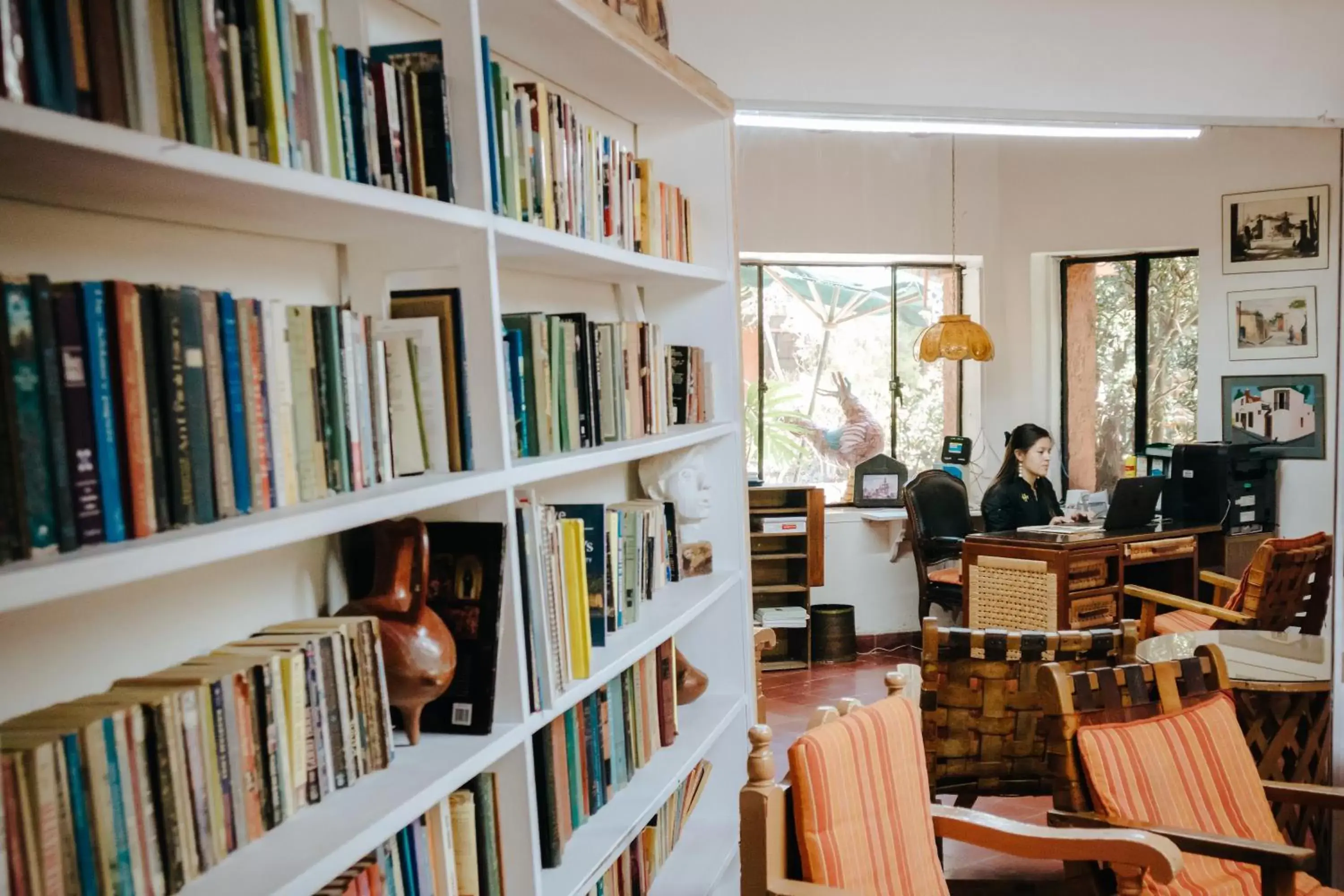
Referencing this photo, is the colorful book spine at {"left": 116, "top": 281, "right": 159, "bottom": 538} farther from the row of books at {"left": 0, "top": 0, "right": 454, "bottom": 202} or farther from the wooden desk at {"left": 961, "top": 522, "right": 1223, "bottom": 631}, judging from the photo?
the wooden desk at {"left": 961, "top": 522, "right": 1223, "bottom": 631}

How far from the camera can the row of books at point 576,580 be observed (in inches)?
59.7

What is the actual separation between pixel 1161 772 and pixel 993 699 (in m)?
0.59

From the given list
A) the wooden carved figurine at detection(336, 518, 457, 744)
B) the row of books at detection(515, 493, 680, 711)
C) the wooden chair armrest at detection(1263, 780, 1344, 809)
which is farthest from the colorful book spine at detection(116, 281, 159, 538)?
the wooden chair armrest at detection(1263, 780, 1344, 809)

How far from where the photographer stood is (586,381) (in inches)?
72.6

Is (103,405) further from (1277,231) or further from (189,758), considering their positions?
(1277,231)

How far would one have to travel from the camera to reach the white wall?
488 centimetres

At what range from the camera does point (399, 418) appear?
4.49 ft

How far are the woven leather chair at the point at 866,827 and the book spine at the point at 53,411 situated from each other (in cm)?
121

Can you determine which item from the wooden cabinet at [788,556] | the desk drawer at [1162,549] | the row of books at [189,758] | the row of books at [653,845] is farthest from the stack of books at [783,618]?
the row of books at [189,758]

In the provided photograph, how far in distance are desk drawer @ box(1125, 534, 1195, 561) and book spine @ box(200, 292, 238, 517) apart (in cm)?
416

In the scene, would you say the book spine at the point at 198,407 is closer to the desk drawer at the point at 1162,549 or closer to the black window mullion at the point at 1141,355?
the desk drawer at the point at 1162,549

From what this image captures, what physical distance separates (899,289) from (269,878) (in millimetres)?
5210

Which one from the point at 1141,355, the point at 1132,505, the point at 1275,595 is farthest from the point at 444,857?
the point at 1141,355

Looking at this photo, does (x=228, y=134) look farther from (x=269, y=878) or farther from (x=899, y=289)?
(x=899, y=289)
